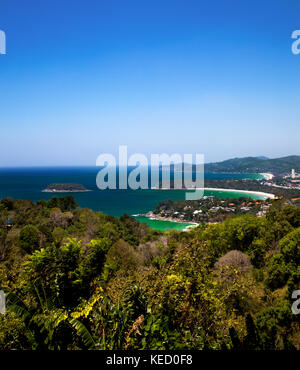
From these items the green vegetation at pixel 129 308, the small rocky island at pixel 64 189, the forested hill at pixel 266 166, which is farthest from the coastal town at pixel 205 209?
the forested hill at pixel 266 166

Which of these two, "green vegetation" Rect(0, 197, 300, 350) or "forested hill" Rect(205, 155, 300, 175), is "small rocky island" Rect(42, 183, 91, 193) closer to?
"green vegetation" Rect(0, 197, 300, 350)

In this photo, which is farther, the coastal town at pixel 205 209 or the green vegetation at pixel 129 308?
the coastal town at pixel 205 209

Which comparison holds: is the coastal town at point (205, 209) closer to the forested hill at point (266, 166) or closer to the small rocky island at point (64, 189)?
the small rocky island at point (64, 189)

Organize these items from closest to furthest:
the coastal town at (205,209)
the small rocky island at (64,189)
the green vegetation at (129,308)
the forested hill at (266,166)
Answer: the green vegetation at (129,308) → the coastal town at (205,209) → the small rocky island at (64,189) → the forested hill at (266,166)

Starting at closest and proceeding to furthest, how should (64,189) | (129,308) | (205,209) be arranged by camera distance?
(129,308), (205,209), (64,189)

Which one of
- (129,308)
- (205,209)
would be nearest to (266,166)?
(205,209)

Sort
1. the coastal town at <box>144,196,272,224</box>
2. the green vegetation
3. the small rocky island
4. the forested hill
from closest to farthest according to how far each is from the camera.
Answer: the green vegetation → the coastal town at <box>144,196,272,224</box> → the small rocky island → the forested hill

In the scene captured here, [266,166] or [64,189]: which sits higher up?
[266,166]

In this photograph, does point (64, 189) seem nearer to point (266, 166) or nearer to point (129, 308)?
point (129, 308)

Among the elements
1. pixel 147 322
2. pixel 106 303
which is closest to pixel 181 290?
pixel 147 322

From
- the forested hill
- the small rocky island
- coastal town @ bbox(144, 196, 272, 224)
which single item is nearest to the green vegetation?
coastal town @ bbox(144, 196, 272, 224)

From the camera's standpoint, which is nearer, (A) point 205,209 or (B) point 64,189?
(A) point 205,209
